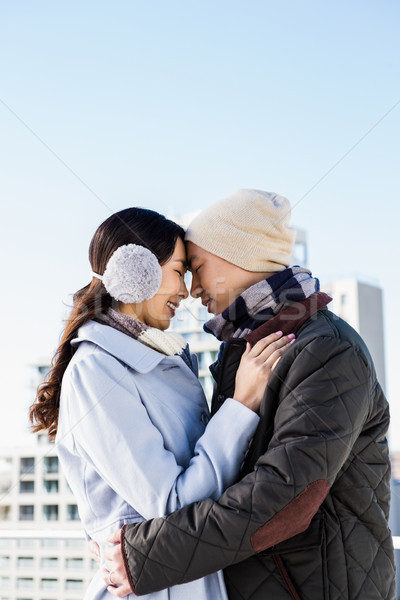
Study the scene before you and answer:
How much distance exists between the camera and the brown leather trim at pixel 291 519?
4.44 feet

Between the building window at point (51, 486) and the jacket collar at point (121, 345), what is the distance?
198 feet

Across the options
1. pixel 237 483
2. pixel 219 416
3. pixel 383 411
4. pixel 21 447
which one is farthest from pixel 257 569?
pixel 21 447

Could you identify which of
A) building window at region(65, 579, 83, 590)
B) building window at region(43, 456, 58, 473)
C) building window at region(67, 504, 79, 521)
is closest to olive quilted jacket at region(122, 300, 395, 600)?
building window at region(67, 504, 79, 521)

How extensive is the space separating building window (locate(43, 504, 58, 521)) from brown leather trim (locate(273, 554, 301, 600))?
59.4 meters

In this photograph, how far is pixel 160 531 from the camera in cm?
138

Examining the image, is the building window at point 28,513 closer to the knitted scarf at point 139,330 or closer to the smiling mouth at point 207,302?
the smiling mouth at point 207,302

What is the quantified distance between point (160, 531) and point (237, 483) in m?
0.19

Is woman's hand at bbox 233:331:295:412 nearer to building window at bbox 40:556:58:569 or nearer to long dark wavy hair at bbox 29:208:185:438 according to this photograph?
long dark wavy hair at bbox 29:208:185:438

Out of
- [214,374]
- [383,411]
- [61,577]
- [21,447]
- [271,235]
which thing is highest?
[271,235]

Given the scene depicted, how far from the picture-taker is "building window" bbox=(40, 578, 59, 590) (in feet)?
190

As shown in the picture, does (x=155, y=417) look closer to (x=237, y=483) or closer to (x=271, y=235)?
(x=237, y=483)

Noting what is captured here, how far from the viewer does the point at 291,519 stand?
1.36m

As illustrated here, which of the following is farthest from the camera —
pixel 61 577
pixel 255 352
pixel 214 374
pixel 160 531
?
pixel 61 577

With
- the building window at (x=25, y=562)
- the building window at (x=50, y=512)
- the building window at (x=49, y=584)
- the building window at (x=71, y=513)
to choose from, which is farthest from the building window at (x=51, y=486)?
the building window at (x=25, y=562)
